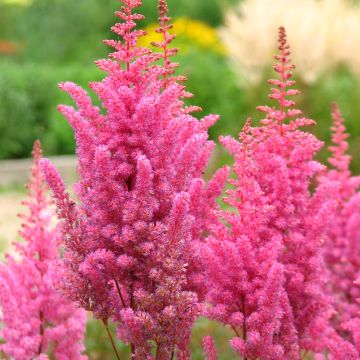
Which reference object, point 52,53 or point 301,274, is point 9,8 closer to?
point 52,53

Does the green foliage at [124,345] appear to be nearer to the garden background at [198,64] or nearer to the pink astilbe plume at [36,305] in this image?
the garden background at [198,64]

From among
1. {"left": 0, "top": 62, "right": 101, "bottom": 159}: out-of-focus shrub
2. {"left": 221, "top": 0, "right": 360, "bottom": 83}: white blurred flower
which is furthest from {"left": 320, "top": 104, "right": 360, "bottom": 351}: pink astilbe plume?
{"left": 0, "top": 62, "right": 101, "bottom": 159}: out-of-focus shrub

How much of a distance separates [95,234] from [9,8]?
2850cm

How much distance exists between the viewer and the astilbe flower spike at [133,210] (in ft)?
8.59

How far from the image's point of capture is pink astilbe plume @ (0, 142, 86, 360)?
10.4 ft

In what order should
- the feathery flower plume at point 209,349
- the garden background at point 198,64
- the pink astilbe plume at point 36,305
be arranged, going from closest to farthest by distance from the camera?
the feathery flower plume at point 209,349, the pink astilbe plume at point 36,305, the garden background at point 198,64

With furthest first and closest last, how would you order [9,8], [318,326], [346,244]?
[9,8], [346,244], [318,326]

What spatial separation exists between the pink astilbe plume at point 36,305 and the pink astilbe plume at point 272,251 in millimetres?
722

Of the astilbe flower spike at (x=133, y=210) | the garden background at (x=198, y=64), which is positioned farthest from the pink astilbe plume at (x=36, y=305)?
the garden background at (x=198, y=64)

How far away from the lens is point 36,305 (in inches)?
129

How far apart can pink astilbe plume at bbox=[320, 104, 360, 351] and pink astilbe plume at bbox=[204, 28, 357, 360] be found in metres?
0.64

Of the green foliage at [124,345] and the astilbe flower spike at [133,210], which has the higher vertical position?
the astilbe flower spike at [133,210]

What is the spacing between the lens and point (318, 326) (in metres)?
3.02

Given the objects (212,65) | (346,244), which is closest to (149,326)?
(346,244)
